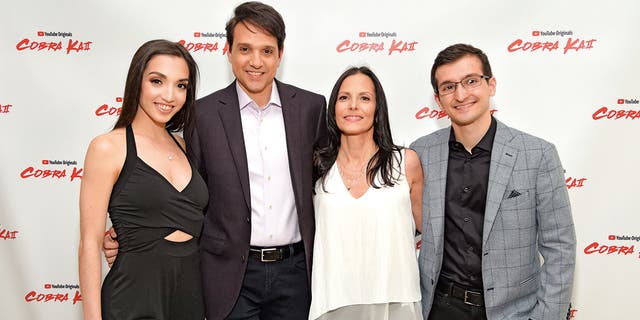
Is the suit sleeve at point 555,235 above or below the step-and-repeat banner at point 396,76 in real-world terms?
below

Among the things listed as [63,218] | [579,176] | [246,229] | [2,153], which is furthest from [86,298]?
[579,176]

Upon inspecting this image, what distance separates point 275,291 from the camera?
206 cm

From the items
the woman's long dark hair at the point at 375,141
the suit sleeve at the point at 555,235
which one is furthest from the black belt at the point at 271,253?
the suit sleeve at the point at 555,235

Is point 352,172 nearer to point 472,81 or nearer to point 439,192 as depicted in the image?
point 439,192

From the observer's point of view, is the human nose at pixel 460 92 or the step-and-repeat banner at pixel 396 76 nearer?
the human nose at pixel 460 92

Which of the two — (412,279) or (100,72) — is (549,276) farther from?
(100,72)

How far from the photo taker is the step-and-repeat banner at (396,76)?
2736 mm

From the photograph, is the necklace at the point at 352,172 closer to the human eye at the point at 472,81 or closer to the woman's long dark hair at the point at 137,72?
the human eye at the point at 472,81

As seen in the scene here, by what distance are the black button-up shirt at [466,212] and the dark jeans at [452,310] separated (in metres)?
0.08

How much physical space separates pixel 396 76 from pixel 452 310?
142 centimetres

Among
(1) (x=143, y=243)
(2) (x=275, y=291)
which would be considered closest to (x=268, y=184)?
(2) (x=275, y=291)

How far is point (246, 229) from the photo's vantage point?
2.00 m

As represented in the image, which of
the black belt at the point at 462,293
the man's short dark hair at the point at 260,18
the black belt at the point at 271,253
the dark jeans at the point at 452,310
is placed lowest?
the dark jeans at the point at 452,310

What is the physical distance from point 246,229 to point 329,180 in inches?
16.1
